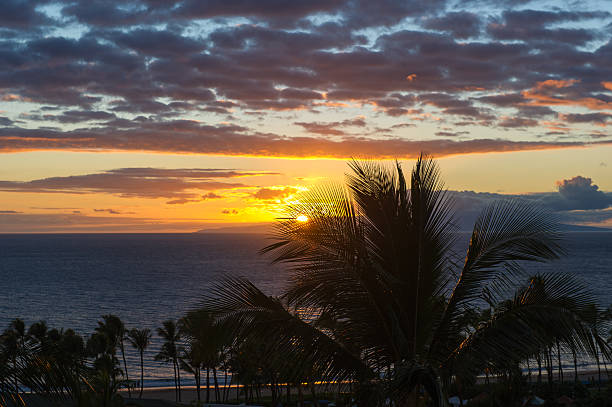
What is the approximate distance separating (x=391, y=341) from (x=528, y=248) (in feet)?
Result: 8.29

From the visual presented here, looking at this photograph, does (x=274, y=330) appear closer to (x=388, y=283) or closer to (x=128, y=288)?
(x=388, y=283)

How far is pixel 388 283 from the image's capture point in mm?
8711

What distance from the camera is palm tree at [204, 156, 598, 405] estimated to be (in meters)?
8.41

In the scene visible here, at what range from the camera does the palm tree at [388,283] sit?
27.6 ft

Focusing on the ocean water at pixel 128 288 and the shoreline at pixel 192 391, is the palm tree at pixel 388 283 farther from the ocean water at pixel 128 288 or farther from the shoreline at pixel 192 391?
the shoreline at pixel 192 391

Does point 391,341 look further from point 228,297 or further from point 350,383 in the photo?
point 228,297

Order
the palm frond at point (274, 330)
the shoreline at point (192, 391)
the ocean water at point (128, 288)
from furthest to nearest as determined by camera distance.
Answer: the ocean water at point (128, 288) → the shoreline at point (192, 391) → the palm frond at point (274, 330)

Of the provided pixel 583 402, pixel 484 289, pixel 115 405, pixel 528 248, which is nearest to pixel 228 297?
pixel 484 289

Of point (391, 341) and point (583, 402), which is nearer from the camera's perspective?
point (391, 341)

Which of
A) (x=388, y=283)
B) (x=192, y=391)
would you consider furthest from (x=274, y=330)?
(x=192, y=391)

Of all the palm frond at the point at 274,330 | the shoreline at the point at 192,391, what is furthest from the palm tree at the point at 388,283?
the shoreline at the point at 192,391

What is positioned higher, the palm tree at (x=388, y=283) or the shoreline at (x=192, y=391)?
the palm tree at (x=388, y=283)

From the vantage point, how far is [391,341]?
8656 mm

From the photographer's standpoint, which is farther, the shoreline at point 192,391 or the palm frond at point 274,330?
the shoreline at point 192,391
